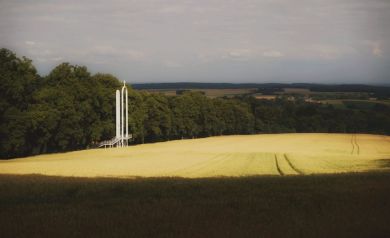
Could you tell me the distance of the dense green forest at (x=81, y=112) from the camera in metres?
72.1

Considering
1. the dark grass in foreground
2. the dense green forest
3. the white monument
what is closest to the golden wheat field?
the dense green forest

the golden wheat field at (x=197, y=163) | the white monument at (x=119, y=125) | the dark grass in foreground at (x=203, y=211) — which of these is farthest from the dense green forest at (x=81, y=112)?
the dark grass in foreground at (x=203, y=211)

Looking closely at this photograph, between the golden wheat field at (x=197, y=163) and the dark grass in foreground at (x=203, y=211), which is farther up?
the dark grass in foreground at (x=203, y=211)

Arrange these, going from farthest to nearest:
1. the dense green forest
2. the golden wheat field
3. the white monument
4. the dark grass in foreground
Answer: the white monument → the dense green forest → the golden wheat field → the dark grass in foreground

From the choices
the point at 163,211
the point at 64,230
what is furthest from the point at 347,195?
the point at 64,230

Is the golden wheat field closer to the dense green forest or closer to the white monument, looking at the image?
the dense green forest

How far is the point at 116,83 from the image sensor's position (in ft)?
323

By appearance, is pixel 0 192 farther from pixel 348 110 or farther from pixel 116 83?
pixel 348 110

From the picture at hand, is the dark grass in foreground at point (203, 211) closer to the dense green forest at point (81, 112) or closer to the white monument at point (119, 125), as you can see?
the dense green forest at point (81, 112)

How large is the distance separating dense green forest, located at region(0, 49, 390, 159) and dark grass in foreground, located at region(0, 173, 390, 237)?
173 feet

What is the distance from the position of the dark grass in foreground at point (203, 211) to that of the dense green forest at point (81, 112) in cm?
5285

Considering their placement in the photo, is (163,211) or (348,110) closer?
(163,211)

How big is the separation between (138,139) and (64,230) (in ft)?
330

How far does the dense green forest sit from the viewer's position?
7206 centimetres
